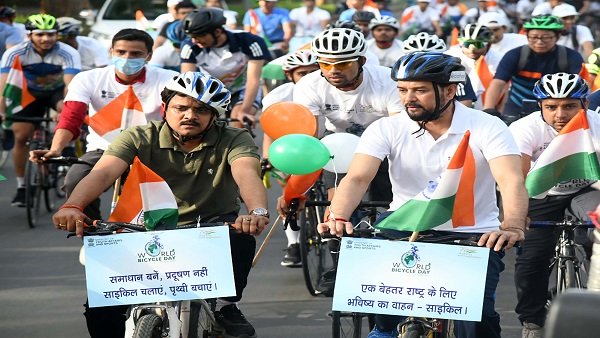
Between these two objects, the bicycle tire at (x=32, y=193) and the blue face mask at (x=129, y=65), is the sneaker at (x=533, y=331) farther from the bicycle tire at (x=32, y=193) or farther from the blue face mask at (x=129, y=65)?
the bicycle tire at (x=32, y=193)

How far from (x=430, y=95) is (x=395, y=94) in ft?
9.96

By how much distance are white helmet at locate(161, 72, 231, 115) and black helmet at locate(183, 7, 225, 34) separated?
5.15 m

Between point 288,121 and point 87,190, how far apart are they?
6.83ft

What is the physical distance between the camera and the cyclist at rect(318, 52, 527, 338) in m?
6.17

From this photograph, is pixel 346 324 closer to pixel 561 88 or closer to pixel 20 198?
pixel 561 88

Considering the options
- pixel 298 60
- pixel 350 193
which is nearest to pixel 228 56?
pixel 298 60

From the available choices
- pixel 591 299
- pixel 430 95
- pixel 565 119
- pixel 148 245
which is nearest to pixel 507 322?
pixel 565 119

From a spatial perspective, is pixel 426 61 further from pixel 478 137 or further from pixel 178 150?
pixel 178 150

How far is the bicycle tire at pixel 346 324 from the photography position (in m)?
6.63

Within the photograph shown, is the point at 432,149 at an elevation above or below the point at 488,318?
above

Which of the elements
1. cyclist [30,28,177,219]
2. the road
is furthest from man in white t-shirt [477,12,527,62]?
cyclist [30,28,177,219]

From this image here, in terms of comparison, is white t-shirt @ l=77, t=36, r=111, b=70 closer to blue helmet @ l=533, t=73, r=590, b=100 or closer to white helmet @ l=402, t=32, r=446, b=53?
white helmet @ l=402, t=32, r=446, b=53

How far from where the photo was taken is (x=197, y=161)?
6.82m

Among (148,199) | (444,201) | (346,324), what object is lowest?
(346,324)
